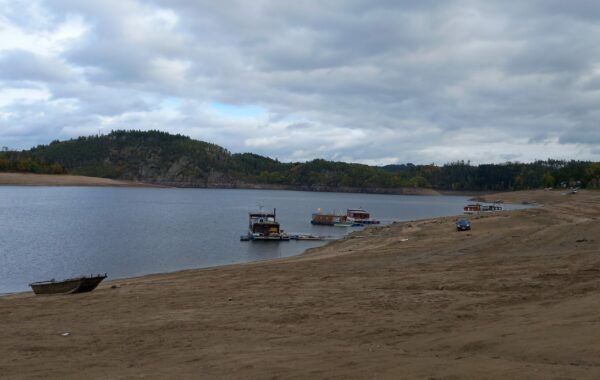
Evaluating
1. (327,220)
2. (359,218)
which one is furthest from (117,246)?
(359,218)

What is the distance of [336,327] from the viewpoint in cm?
1212

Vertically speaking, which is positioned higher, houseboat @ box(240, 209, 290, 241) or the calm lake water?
houseboat @ box(240, 209, 290, 241)

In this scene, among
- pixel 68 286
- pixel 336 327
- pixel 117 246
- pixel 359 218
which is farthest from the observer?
pixel 359 218

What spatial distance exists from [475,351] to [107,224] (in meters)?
71.5

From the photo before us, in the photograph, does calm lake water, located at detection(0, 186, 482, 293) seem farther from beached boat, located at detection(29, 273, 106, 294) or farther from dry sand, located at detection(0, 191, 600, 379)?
dry sand, located at detection(0, 191, 600, 379)

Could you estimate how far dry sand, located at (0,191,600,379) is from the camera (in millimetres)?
8367

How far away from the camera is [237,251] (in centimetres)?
5162

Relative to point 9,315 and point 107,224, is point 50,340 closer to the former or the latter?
point 9,315

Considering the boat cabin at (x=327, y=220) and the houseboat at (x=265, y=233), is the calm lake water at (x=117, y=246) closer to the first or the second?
the houseboat at (x=265, y=233)

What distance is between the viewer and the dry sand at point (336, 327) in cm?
837

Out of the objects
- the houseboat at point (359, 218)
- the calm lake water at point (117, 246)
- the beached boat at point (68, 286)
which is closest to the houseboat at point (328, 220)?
the houseboat at point (359, 218)

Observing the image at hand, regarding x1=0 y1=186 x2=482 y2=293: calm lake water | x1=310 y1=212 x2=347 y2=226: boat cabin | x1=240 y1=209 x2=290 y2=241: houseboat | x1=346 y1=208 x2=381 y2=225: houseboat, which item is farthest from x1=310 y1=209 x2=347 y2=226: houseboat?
x1=240 y1=209 x2=290 y2=241: houseboat

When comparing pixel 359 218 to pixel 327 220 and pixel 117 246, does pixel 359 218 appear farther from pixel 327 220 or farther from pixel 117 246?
pixel 117 246

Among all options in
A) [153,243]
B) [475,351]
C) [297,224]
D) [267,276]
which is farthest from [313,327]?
[297,224]
